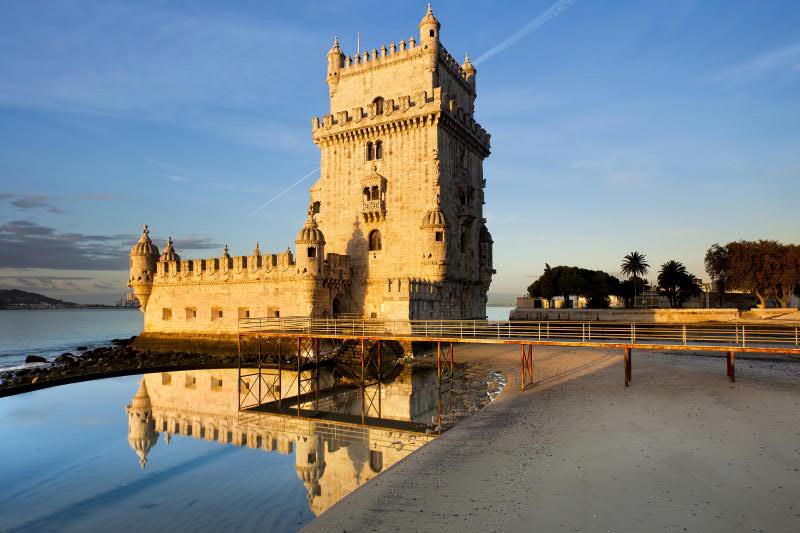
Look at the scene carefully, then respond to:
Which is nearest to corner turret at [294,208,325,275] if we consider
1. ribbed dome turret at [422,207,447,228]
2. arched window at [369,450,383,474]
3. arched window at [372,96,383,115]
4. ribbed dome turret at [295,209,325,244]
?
ribbed dome turret at [295,209,325,244]

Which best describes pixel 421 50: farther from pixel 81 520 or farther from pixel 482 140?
pixel 81 520

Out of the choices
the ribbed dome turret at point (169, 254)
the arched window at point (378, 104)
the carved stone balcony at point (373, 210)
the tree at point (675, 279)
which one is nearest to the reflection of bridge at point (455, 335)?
the carved stone balcony at point (373, 210)

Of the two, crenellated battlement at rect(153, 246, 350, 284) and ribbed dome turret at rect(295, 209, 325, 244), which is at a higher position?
ribbed dome turret at rect(295, 209, 325, 244)

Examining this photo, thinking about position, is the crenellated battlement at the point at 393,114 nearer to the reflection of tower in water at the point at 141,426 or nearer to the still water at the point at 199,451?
the still water at the point at 199,451

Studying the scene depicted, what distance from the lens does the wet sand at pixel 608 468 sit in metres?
9.21

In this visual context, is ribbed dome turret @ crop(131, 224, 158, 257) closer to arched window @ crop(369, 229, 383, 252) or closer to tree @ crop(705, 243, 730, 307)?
arched window @ crop(369, 229, 383, 252)

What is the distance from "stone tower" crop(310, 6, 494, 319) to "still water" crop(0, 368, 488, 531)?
1007 cm

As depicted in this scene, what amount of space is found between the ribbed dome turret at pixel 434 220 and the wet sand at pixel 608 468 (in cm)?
1611

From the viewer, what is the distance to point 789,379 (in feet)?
68.9

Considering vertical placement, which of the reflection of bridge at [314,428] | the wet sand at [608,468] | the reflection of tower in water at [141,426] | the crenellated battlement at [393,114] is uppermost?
the crenellated battlement at [393,114]

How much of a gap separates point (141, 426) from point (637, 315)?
52738 mm

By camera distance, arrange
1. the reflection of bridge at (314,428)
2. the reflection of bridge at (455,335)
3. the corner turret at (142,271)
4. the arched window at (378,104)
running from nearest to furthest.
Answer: the reflection of bridge at (314,428) < the reflection of bridge at (455,335) < the arched window at (378,104) < the corner turret at (142,271)

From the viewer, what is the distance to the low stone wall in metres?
49.5

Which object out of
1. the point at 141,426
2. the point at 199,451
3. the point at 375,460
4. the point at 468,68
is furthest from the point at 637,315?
the point at 141,426
